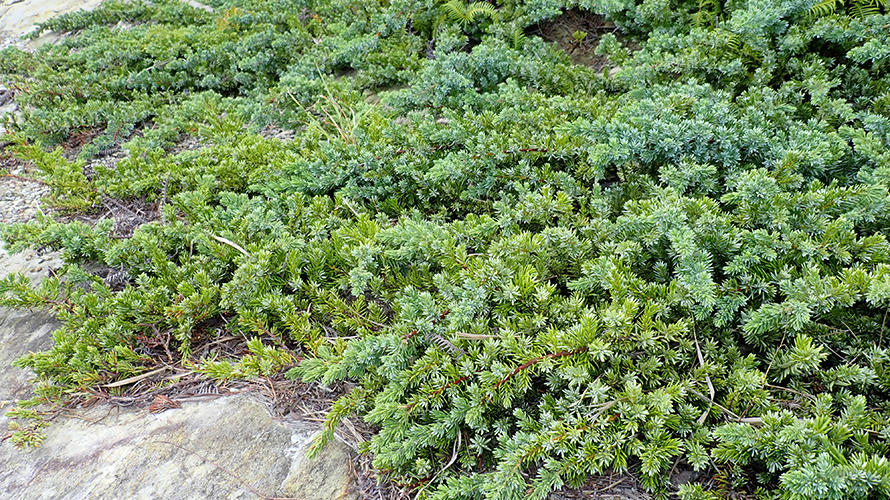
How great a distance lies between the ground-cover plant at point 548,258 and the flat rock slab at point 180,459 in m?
0.20

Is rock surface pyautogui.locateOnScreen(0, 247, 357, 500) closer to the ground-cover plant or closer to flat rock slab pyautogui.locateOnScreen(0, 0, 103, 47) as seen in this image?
the ground-cover plant

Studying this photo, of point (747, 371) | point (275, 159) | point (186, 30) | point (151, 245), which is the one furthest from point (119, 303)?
point (186, 30)

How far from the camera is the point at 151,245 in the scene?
2.91 m

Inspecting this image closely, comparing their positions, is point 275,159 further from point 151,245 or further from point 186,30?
point 186,30

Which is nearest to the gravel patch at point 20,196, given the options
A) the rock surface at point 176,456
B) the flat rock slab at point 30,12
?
the rock surface at point 176,456

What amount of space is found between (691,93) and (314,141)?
2.43 meters

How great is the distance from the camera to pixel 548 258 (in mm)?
2342

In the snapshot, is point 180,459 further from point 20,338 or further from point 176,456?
point 20,338

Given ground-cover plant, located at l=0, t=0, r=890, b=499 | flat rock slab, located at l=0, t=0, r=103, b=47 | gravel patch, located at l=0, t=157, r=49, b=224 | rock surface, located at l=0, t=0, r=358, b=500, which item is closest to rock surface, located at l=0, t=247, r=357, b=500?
rock surface, located at l=0, t=0, r=358, b=500

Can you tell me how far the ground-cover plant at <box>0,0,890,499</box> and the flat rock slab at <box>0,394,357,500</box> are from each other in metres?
0.20

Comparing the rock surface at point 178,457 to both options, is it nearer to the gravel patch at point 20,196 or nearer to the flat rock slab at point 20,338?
the flat rock slab at point 20,338

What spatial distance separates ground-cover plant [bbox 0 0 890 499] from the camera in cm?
179

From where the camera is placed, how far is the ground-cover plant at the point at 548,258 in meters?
1.79

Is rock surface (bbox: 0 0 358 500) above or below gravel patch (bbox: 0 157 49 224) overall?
below
